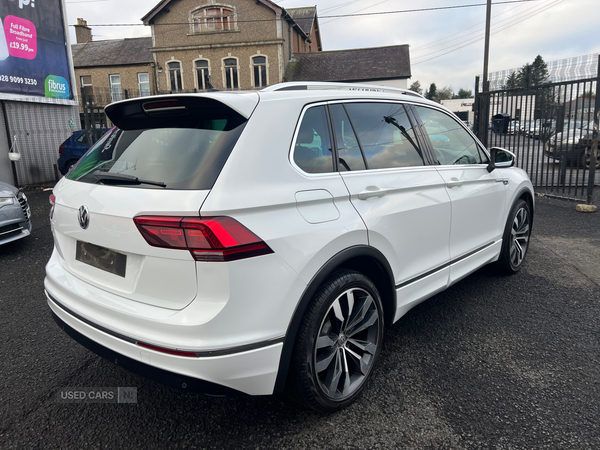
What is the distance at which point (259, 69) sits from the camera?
101 feet

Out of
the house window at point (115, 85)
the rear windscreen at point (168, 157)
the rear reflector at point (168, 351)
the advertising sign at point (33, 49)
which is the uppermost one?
the house window at point (115, 85)

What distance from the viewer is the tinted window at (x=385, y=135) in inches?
106

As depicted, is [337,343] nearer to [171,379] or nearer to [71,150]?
[171,379]

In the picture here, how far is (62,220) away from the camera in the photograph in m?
2.43

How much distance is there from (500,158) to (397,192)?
77.2 inches

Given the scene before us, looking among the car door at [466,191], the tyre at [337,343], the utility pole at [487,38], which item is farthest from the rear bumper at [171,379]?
the utility pole at [487,38]

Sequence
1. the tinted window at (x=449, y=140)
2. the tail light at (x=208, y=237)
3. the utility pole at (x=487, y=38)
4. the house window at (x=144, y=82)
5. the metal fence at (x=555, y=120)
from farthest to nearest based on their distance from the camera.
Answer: the house window at (x=144, y=82) → the utility pole at (x=487, y=38) → the metal fence at (x=555, y=120) → the tinted window at (x=449, y=140) → the tail light at (x=208, y=237)

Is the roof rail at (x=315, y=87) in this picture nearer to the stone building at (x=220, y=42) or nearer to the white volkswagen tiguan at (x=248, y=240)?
the white volkswagen tiguan at (x=248, y=240)

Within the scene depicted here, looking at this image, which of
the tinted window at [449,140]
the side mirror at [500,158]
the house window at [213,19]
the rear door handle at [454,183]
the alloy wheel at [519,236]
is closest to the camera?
the rear door handle at [454,183]

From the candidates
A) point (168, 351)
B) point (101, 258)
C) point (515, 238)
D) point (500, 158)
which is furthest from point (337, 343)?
point (515, 238)

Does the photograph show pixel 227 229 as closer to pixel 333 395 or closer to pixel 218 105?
pixel 218 105

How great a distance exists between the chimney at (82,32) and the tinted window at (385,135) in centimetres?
4396

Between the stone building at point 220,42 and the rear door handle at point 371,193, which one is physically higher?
the stone building at point 220,42

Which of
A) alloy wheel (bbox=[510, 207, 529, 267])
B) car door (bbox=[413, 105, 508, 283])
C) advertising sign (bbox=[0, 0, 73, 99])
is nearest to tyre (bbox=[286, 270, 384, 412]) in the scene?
car door (bbox=[413, 105, 508, 283])
